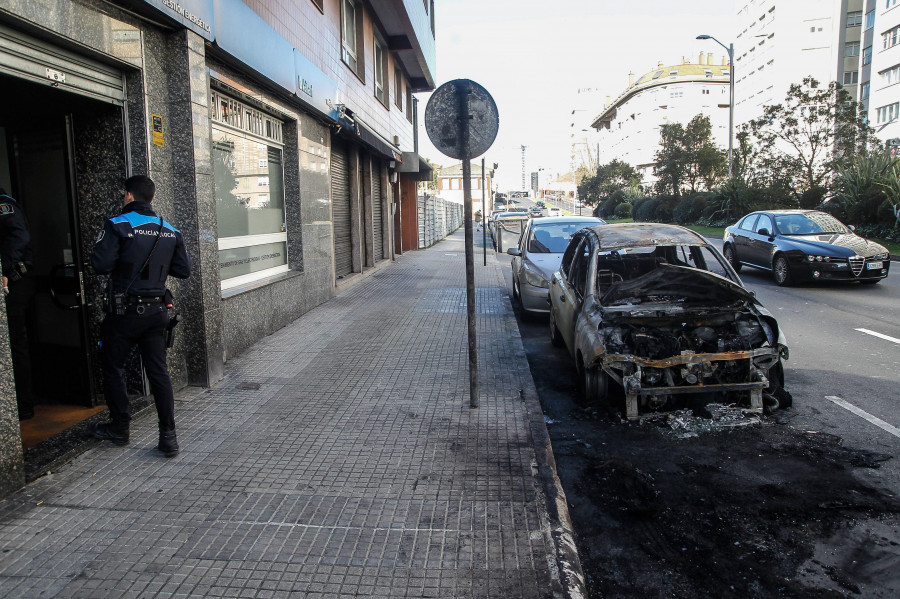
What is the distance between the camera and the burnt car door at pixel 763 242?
1370cm

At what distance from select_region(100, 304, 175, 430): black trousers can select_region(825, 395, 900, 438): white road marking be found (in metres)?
5.45

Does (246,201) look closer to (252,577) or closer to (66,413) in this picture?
(66,413)

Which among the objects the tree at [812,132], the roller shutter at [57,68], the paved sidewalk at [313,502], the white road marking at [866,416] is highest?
the tree at [812,132]

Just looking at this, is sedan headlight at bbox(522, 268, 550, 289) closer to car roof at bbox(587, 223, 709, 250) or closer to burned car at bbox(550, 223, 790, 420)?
car roof at bbox(587, 223, 709, 250)

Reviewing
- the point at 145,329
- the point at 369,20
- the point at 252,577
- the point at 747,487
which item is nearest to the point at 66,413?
the point at 145,329

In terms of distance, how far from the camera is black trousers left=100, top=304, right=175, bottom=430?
4.30 meters

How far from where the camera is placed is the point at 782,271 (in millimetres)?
13172

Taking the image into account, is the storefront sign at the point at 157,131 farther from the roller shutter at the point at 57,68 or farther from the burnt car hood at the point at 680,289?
the burnt car hood at the point at 680,289

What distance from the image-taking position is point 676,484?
13.9ft

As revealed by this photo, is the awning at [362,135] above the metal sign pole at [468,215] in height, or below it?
above

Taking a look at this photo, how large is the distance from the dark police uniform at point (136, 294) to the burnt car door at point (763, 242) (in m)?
12.7

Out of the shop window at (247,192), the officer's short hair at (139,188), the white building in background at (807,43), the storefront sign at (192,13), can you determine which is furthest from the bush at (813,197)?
the white building in background at (807,43)

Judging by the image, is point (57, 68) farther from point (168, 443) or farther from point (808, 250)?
point (808, 250)

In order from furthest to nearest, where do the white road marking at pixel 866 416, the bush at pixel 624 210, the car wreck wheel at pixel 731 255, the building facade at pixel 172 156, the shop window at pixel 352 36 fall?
the bush at pixel 624 210 < the car wreck wheel at pixel 731 255 < the shop window at pixel 352 36 < the white road marking at pixel 866 416 < the building facade at pixel 172 156
